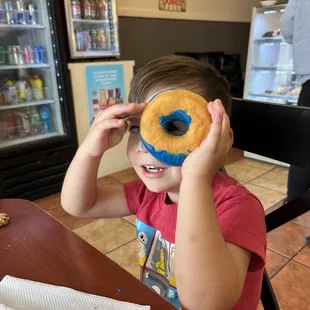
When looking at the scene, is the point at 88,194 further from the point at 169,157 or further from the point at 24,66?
the point at 24,66

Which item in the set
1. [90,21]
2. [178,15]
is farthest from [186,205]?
[178,15]

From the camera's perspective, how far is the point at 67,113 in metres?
2.56

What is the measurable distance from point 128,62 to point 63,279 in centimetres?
250

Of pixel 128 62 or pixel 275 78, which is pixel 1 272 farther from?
pixel 275 78

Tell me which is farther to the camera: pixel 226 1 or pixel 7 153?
pixel 226 1

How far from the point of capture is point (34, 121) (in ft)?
8.86

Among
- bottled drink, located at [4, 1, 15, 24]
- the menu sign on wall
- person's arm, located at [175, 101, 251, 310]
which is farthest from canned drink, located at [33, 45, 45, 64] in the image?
person's arm, located at [175, 101, 251, 310]

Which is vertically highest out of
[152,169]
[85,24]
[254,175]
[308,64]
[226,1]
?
[226,1]

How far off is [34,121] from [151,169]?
228cm

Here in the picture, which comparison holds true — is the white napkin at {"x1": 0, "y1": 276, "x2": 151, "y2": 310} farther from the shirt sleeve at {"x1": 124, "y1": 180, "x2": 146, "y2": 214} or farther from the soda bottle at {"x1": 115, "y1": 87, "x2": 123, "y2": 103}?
the soda bottle at {"x1": 115, "y1": 87, "x2": 123, "y2": 103}

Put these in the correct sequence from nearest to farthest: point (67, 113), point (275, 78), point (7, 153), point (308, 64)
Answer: point (308, 64)
point (7, 153)
point (67, 113)
point (275, 78)

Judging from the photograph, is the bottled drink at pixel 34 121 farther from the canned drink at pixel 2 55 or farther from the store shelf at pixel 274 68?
the store shelf at pixel 274 68

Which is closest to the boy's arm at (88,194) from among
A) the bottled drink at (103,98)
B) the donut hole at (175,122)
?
the donut hole at (175,122)

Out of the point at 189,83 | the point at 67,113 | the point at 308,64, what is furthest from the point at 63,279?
the point at 67,113
